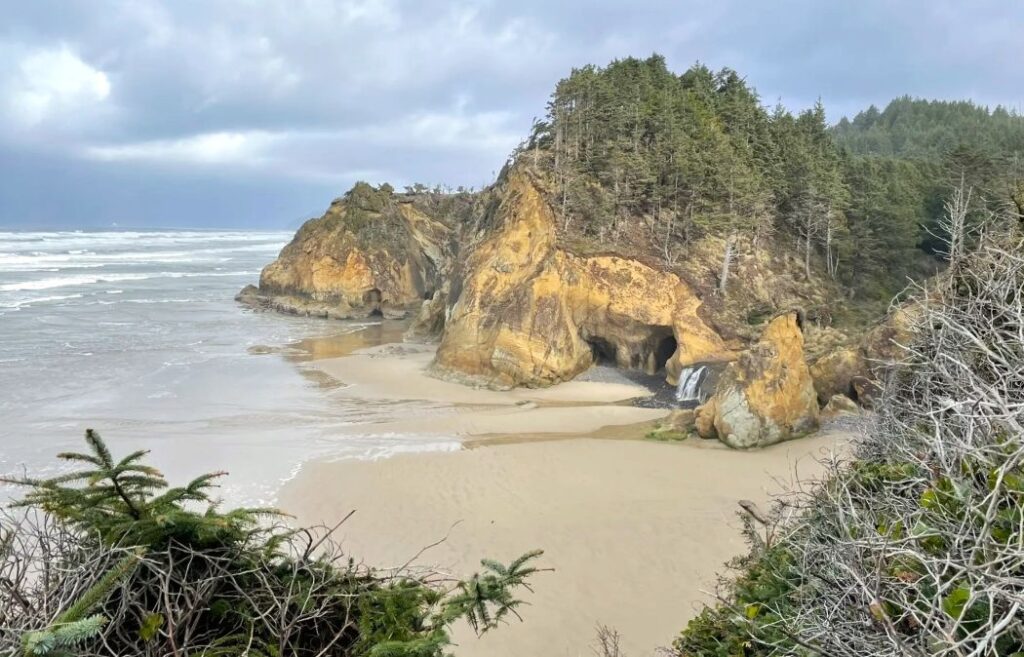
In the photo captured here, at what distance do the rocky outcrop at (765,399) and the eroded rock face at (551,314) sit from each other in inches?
209

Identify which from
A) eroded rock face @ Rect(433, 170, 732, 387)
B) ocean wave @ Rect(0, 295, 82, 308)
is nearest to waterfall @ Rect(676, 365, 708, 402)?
eroded rock face @ Rect(433, 170, 732, 387)

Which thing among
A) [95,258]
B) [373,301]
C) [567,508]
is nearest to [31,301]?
[373,301]

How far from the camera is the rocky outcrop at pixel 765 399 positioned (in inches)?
569

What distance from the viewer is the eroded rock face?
21.3m

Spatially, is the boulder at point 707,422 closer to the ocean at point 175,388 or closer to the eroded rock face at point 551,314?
the eroded rock face at point 551,314

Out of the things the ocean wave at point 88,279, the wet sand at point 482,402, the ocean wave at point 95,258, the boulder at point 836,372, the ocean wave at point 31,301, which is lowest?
the wet sand at point 482,402

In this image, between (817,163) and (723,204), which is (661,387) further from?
(817,163)

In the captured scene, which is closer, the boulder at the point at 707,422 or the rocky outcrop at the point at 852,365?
the boulder at the point at 707,422

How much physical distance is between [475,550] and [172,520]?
7.95 m

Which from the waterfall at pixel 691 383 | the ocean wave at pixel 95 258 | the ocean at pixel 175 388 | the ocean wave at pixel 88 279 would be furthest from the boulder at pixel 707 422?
the ocean wave at pixel 95 258

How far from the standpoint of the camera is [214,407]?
18281 millimetres

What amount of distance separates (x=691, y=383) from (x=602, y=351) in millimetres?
4766

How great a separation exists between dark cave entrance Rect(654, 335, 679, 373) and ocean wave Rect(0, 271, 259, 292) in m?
46.5

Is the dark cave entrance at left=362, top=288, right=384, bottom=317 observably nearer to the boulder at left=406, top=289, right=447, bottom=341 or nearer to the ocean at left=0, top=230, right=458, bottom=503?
the ocean at left=0, top=230, right=458, bottom=503
